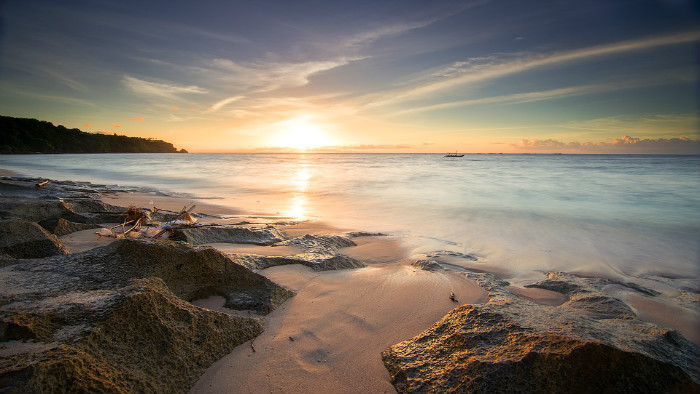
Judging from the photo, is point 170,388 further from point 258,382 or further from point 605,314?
point 605,314

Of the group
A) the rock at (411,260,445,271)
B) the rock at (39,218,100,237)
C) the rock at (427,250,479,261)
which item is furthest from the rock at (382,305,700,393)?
the rock at (39,218,100,237)

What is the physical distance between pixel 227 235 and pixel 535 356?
407 centimetres

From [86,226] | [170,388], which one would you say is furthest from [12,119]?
[170,388]

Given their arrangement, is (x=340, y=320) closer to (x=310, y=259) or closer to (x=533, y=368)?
(x=310, y=259)

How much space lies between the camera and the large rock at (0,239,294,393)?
1180 millimetres

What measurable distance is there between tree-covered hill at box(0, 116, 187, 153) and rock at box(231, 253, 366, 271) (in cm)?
7712

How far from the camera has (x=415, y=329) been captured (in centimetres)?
244

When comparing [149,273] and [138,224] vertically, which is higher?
[149,273]

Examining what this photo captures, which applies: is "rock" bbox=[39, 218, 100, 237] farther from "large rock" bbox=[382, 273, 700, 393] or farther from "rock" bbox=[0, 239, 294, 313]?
"large rock" bbox=[382, 273, 700, 393]

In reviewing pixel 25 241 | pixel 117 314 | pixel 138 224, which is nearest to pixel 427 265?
pixel 117 314

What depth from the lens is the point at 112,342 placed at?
4.67 feet

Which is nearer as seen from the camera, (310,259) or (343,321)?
(343,321)

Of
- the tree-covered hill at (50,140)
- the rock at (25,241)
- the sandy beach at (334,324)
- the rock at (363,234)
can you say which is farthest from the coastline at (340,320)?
the tree-covered hill at (50,140)

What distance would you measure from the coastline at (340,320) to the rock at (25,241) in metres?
0.42
